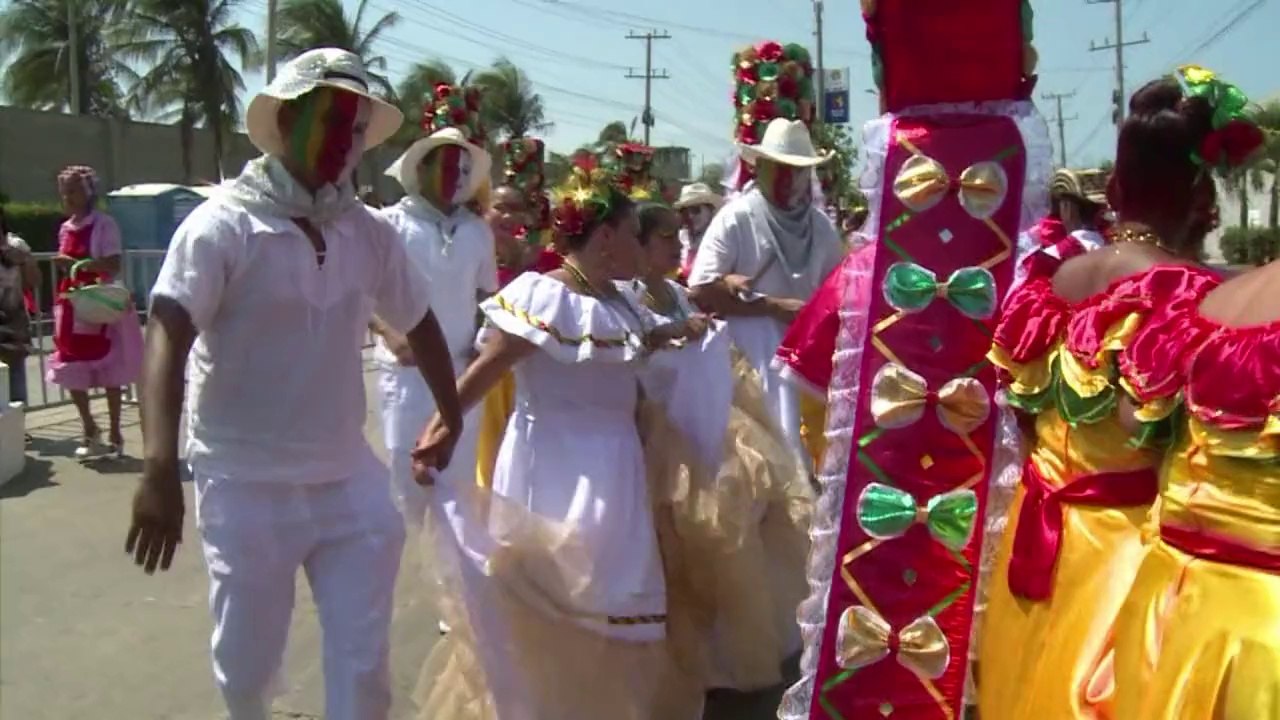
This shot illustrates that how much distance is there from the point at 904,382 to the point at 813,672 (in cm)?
75

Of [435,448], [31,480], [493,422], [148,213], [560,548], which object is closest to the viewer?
[435,448]

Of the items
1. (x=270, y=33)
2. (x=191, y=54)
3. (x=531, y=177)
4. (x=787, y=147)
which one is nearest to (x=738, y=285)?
(x=787, y=147)

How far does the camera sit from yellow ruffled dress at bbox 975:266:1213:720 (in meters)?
2.76

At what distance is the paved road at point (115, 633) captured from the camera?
16.1 feet

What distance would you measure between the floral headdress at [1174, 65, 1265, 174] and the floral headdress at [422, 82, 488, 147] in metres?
4.73

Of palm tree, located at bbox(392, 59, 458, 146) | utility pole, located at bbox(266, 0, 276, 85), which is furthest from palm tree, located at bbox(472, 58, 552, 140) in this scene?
utility pole, located at bbox(266, 0, 276, 85)

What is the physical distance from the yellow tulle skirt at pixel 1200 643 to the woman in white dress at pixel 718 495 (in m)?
2.36

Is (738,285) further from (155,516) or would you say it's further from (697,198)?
(697,198)

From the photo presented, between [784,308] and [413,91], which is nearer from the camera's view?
[784,308]

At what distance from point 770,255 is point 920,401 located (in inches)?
124

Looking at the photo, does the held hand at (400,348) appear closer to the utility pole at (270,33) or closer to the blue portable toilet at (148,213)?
the blue portable toilet at (148,213)

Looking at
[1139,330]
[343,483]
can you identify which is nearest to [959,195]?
[1139,330]

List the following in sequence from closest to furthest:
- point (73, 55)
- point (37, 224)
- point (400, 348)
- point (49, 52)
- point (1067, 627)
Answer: point (1067, 627) → point (400, 348) → point (37, 224) → point (73, 55) → point (49, 52)

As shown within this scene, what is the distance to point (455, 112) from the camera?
7.34m
